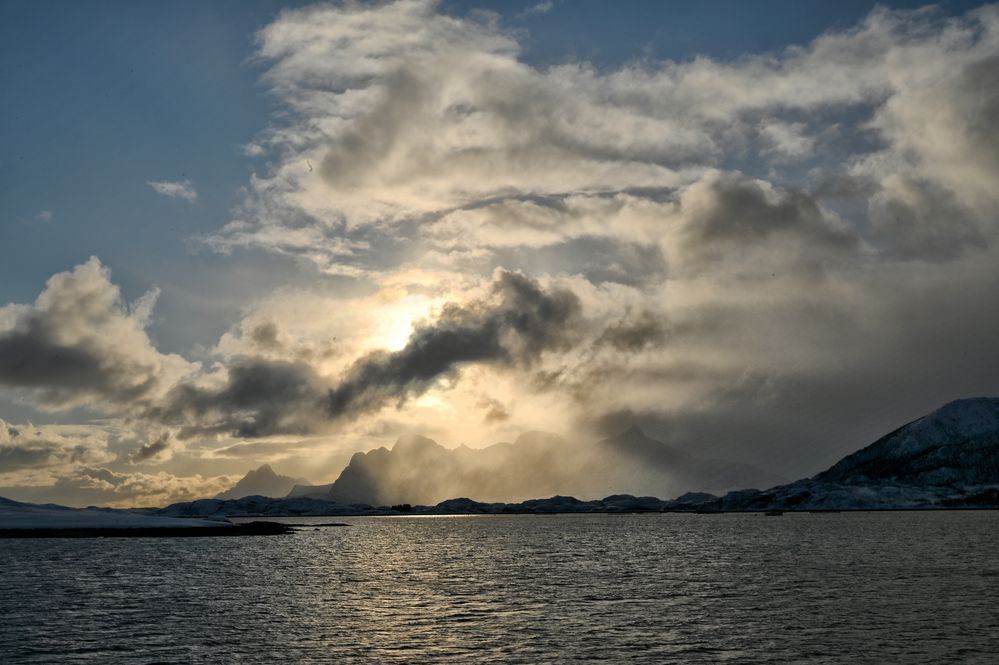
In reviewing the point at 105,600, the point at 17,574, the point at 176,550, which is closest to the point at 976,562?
the point at 105,600

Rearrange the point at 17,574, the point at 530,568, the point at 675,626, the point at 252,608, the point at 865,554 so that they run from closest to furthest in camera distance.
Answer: the point at 675,626
the point at 252,608
the point at 17,574
the point at 530,568
the point at 865,554

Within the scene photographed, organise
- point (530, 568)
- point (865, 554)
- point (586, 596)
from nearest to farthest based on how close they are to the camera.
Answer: point (586, 596) → point (530, 568) → point (865, 554)

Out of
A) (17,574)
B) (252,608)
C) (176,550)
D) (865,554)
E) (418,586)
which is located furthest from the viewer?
(176,550)

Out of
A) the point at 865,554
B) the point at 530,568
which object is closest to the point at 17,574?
the point at 530,568

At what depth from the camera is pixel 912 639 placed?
63031 millimetres

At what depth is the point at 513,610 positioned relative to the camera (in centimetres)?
8250

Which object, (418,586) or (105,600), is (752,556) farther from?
(105,600)

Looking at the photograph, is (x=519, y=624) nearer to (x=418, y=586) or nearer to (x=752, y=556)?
(x=418, y=586)

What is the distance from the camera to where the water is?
2370 inches

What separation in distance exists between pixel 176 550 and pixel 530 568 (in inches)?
3738

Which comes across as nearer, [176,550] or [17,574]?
[17,574]

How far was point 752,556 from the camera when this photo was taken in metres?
156

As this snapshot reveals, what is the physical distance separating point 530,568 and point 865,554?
62.3m

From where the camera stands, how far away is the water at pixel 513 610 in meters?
60.2
